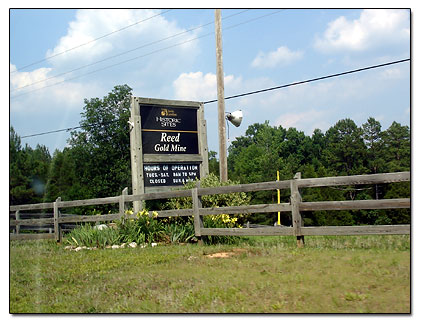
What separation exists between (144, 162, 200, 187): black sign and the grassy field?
4.49m

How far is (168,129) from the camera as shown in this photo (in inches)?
451

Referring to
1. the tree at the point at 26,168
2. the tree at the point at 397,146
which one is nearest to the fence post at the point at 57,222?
the tree at the point at 26,168

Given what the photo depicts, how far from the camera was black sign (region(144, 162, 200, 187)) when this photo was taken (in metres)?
11.1

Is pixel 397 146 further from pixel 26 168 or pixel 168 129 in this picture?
pixel 168 129

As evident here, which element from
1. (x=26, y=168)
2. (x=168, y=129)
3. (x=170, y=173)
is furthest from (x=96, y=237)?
(x=168, y=129)

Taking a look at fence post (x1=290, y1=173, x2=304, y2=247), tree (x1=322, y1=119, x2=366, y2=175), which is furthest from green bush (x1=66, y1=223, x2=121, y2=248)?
tree (x1=322, y1=119, x2=366, y2=175)

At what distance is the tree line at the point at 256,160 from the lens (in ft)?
17.7

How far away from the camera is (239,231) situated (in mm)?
7812

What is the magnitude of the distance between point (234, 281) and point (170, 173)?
6.93m

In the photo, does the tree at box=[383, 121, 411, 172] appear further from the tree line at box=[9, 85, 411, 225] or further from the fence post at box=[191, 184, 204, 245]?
the fence post at box=[191, 184, 204, 245]

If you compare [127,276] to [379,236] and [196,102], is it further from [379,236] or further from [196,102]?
[196,102]

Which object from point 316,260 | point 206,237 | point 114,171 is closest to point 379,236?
point 316,260

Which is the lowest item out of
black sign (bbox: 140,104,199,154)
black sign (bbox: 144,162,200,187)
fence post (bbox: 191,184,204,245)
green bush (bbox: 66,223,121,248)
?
green bush (bbox: 66,223,121,248)

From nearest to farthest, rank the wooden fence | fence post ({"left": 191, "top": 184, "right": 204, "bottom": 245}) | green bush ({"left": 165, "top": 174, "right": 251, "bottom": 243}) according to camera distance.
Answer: the wooden fence, fence post ({"left": 191, "top": 184, "right": 204, "bottom": 245}), green bush ({"left": 165, "top": 174, "right": 251, "bottom": 243})
